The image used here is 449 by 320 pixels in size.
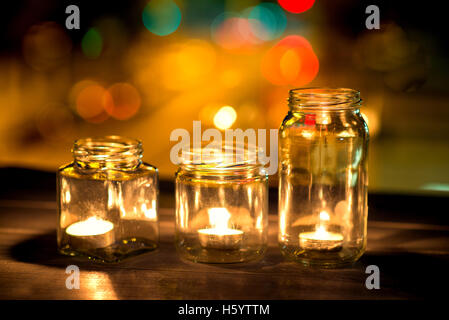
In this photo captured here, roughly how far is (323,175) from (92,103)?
489 centimetres

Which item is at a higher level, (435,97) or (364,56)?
(364,56)

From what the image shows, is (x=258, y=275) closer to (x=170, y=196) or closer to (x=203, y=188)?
(x=203, y=188)

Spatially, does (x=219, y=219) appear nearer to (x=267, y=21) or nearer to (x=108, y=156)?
(x=108, y=156)

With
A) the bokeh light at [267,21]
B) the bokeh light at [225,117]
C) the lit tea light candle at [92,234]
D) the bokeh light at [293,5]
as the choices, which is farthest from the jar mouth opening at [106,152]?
the bokeh light at [267,21]

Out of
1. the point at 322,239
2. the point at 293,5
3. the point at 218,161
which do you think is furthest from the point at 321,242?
the point at 293,5

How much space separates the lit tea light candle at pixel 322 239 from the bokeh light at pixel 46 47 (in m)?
3.97

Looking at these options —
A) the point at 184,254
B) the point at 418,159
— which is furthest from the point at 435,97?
the point at 184,254

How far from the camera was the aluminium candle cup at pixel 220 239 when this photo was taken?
0.83 metres

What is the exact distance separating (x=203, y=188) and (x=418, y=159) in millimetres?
3335

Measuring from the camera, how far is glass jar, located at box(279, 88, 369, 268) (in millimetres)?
823

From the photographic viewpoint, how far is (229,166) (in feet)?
2.71

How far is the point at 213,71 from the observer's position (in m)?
5.80

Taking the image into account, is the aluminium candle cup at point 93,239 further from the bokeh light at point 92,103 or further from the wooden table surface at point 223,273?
the bokeh light at point 92,103
